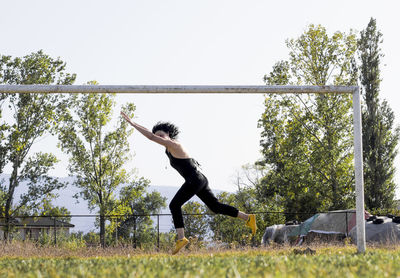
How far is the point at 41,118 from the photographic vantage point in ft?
94.6

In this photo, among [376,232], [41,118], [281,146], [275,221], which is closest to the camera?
[376,232]

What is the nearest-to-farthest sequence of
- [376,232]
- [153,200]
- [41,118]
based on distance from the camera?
[376,232] → [41,118] → [153,200]

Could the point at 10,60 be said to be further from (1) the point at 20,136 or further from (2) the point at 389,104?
(2) the point at 389,104

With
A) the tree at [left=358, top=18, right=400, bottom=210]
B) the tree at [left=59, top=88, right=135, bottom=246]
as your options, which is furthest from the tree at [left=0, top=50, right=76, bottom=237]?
the tree at [left=358, top=18, right=400, bottom=210]

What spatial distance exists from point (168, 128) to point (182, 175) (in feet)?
2.55

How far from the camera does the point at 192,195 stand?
24.0 ft

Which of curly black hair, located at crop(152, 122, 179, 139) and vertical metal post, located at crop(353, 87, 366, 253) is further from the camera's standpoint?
curly black hair, located at crop(152, 122, 179, 139)

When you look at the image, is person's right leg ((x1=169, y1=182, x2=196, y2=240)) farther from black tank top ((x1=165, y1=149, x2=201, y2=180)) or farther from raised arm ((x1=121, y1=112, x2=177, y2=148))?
raised arm ((x1=121, y1=112, x2=177, y2=148))

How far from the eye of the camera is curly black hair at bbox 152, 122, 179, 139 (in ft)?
25.1

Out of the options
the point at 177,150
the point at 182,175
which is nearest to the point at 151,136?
the point at 177,150

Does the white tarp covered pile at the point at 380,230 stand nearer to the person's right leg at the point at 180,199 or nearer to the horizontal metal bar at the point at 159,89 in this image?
the horizontal metal bar at the point at 159,89

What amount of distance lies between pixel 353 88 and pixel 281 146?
19.1 m

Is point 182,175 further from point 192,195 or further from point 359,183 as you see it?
point 359,183

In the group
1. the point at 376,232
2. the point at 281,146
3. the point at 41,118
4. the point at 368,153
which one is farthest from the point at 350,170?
the point at 41,118
